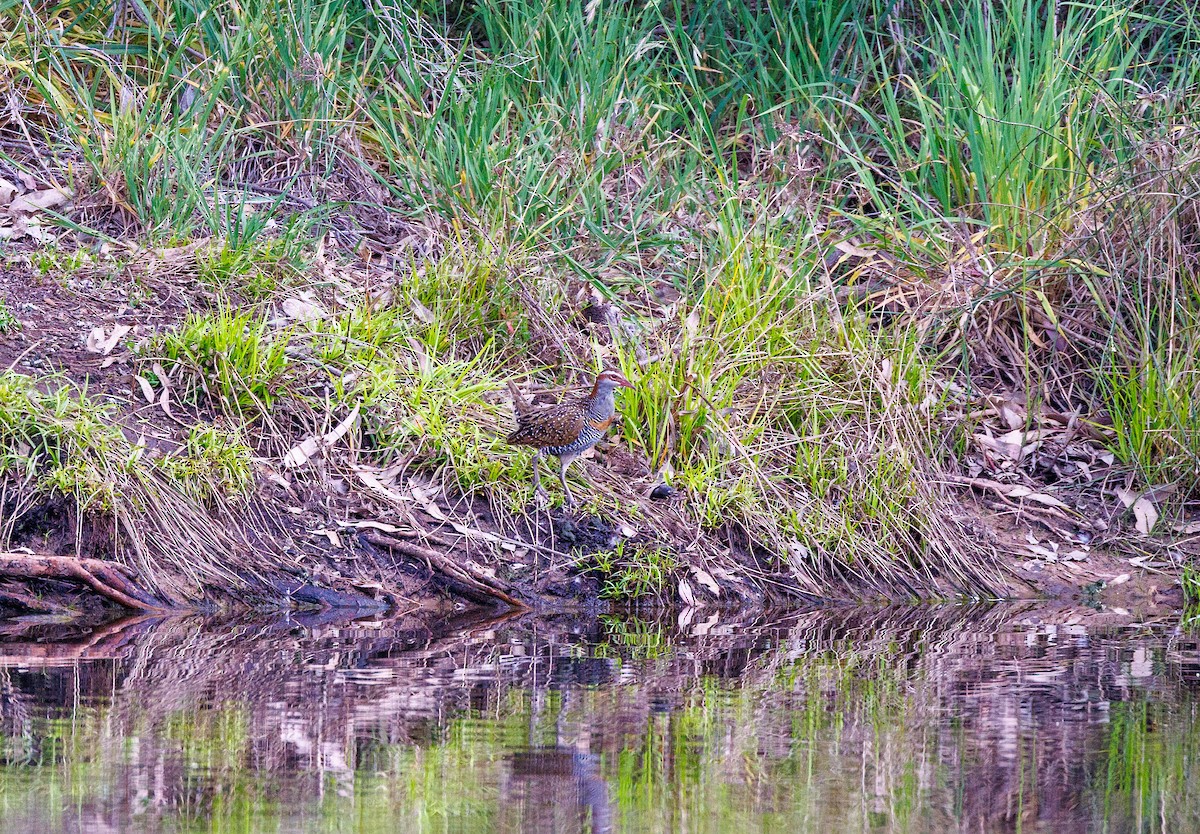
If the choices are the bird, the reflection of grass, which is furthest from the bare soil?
the reflection of grass

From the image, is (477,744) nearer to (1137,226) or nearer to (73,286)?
(73,286)

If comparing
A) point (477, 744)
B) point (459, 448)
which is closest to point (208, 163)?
point (459, 448)

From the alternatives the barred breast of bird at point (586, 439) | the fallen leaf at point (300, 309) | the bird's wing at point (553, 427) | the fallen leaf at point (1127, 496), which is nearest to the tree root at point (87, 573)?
the bird's wing at point (553, 427)

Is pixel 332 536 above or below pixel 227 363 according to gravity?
below

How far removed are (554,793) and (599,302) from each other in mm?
4984

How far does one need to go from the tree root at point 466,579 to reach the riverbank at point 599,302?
0.06 ft

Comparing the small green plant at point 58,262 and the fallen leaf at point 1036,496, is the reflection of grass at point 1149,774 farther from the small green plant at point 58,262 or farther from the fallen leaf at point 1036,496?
the small green plant at point 58,262

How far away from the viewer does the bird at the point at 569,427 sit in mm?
6516

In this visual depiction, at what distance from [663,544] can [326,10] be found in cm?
430

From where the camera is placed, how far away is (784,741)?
404cm

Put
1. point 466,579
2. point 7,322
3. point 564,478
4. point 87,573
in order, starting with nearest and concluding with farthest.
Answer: point 87,573, point 466,579, point 564,478, point 7,322

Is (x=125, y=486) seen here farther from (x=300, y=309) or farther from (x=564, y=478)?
(x=564, y=478)

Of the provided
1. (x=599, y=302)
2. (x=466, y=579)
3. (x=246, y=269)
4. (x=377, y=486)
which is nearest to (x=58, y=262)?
(x=246, y=269)

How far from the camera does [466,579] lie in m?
6.46
